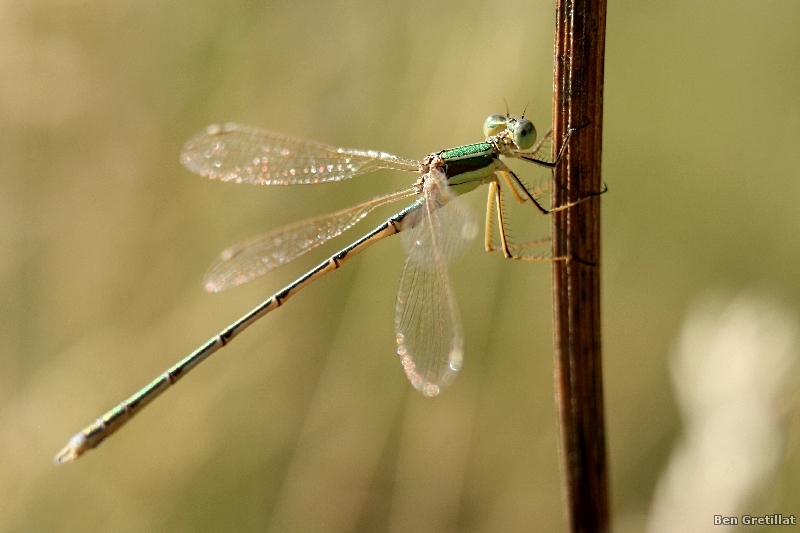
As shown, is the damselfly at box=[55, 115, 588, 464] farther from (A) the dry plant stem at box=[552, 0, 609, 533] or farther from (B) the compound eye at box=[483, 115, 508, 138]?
(A) the dry plant stem at box=[552, 0, 609, 533]

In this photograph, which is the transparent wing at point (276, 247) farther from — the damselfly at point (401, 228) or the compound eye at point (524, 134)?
the compound eye at point (524, 134)

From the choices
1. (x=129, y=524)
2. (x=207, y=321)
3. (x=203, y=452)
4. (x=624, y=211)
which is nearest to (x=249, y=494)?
(x=203, y=452)

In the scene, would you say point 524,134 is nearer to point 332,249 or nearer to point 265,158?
point 265,158

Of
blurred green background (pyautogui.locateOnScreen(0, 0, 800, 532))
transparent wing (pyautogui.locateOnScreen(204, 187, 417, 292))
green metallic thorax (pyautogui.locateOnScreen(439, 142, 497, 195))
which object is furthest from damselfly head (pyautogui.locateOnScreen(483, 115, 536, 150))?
blurred green background (pyautogui.locateOnScreen(0, 0, 800, 532))

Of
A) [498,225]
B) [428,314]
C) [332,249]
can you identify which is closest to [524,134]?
[498,225]

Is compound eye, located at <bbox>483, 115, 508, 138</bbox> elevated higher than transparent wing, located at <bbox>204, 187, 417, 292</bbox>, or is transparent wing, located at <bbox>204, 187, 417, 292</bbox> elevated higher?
compound eye, located at <bbox>483, 115, 508, 138</bbox>

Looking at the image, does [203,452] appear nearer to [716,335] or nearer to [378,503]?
[378,503]
